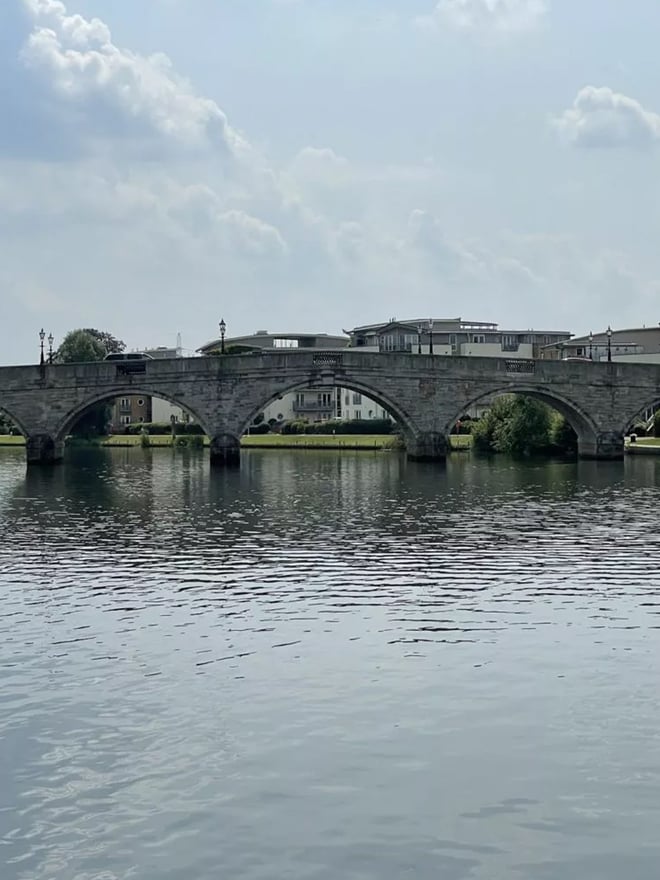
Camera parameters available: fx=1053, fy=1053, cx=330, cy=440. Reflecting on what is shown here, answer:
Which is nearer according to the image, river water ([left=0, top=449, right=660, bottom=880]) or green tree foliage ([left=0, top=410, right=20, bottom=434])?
river water ([left=0, top=449, right=660, bottom=880])

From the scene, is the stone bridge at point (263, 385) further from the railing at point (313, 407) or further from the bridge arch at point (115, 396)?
the railing at point (313, 407)

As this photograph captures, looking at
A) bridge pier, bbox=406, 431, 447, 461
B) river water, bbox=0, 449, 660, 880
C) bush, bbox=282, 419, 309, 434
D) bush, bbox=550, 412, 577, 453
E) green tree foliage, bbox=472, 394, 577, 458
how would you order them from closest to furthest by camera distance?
1. river water, bbox=0, 449, 660, 880
2. bridge pier, bbox=406, 431, 447, 461
3. bush, bbox=550, 412, 577, 453
4. green tree foliage, bbox=472, 394, 577, 458
5. bush, bbox=282, 419, 309, 434

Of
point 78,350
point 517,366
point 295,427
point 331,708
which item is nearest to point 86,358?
point 78,350

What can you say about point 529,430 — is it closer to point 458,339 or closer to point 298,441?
point 298,441

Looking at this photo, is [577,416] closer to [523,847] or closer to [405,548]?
[405,548]

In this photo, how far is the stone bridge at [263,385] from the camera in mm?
61906

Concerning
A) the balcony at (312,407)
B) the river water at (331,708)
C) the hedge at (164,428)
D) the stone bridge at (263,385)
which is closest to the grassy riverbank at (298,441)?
the hedge at (164,428)

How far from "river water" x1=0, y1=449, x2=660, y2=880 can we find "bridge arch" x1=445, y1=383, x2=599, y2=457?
34840 millimetres

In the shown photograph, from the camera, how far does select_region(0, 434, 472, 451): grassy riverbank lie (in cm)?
8638

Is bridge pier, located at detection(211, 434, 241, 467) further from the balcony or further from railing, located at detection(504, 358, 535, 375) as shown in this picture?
the balcony

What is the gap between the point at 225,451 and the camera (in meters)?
63.2

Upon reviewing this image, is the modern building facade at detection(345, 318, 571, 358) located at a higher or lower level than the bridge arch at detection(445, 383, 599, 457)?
higher

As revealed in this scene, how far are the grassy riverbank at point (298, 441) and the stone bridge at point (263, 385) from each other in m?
17.3

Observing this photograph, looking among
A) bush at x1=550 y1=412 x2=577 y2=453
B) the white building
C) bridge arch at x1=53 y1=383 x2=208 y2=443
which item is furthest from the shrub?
bridge arch at x1=53 y1=383 x2=208 y2=443
